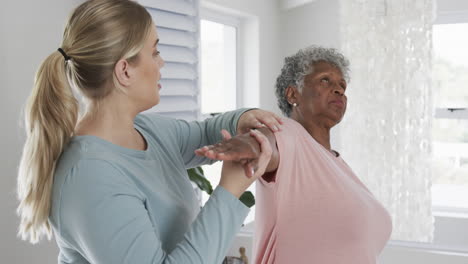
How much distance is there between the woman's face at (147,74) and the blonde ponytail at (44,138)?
4.7 inches

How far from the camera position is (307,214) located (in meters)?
1.19

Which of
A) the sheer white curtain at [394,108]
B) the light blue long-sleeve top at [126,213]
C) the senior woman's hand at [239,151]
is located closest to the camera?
the light blue long-sleeve top at [126,213]

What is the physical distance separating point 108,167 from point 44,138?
13cm

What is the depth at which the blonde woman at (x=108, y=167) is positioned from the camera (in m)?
0.76

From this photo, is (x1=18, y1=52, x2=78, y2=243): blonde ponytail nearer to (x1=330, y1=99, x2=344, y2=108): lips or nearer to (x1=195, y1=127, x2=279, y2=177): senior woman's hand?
(x1=195, y1=127, x2=279, y2=177): senior woman's hand

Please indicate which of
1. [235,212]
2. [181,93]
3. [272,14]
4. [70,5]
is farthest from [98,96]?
[272,14]

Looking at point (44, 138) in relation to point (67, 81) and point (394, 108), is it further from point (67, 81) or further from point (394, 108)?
point (394, 108)

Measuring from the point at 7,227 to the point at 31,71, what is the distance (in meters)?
0.45

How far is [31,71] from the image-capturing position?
56.1 inches

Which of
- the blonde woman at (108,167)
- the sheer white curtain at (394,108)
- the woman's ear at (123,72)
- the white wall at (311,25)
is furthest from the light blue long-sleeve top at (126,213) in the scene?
the sheer white curtain at (394,108)

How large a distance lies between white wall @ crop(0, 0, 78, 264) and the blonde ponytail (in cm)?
54

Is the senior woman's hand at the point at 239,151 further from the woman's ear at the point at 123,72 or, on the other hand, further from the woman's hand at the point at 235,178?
the woman's ear at the point at 123,72

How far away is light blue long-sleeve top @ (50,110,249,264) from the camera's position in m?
0.75

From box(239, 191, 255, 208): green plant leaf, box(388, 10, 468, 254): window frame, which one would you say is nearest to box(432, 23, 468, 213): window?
box(388, 10, 468, 254): window frame
